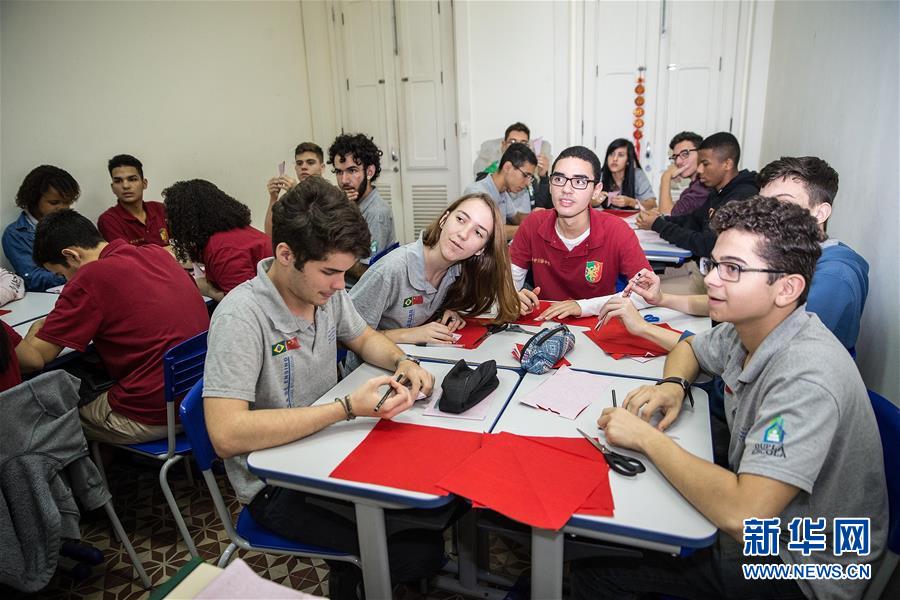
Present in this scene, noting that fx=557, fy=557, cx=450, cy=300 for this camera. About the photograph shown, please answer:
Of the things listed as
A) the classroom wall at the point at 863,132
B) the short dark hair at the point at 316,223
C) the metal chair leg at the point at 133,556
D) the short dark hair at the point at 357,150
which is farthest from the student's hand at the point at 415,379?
the short dark hair at the point at 357,150

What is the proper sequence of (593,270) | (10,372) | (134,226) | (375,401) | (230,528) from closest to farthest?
(375,401)
(230,528)
(10,372)
(593,270)
(134,226)

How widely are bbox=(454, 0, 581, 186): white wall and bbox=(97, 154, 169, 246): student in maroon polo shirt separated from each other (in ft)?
10.5

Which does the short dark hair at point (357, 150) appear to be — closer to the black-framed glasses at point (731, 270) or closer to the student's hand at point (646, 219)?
the student's hand at point (646, 219)

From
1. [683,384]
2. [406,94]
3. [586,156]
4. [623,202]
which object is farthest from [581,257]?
[406,94]

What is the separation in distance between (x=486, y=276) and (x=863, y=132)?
6.27 ft

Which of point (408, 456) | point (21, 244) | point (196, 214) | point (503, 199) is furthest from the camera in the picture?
point (503, 199)

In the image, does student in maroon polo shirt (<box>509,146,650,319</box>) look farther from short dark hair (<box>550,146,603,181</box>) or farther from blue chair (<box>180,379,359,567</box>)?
blue chair (<box>180,379,359,567</box>)

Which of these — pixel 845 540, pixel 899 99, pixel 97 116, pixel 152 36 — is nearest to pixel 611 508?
pixel 845 540

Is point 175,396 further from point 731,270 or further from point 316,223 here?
point 731,270

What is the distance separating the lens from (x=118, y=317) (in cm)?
200

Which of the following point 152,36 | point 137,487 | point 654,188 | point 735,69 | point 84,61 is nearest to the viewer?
point 137,487

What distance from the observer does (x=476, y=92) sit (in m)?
5.85

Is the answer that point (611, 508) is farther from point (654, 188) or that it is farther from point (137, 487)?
point (654, 188)

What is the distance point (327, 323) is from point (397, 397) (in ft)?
1.36
